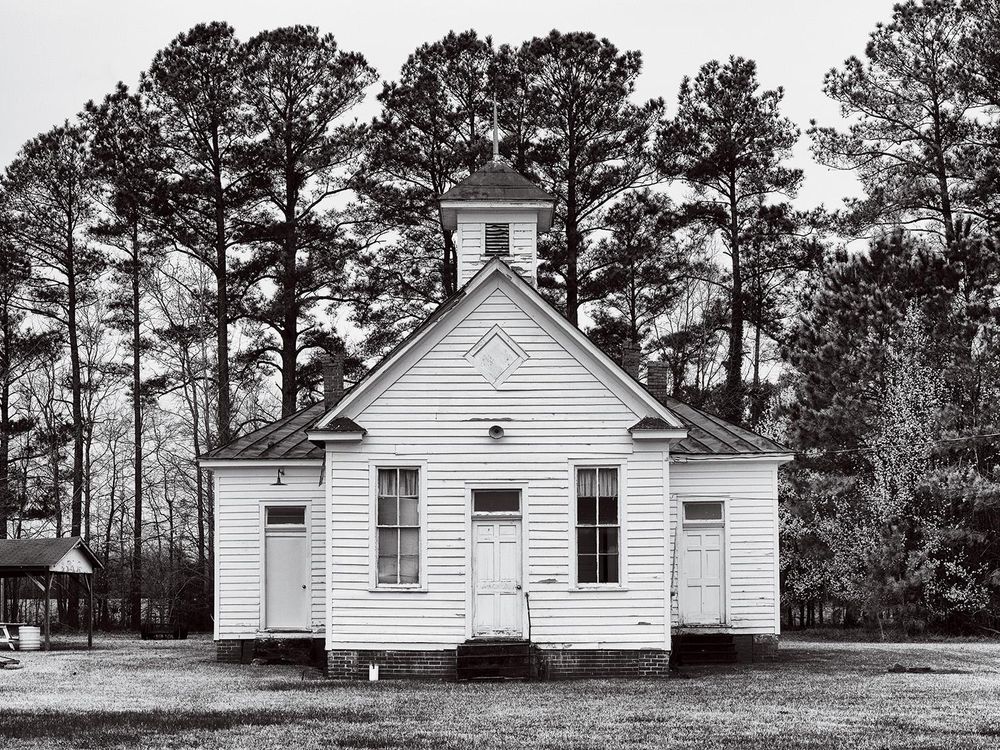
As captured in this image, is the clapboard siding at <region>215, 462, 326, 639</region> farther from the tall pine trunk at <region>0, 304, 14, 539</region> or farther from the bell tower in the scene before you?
the tall pine trunk at <region>0, 304, 14, 539</region>

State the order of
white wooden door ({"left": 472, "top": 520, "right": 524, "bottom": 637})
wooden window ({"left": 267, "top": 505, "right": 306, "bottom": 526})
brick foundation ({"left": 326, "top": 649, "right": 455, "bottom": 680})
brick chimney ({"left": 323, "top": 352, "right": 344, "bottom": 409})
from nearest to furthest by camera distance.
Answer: brick foundation ({"left": 326, "top": 649, "right": 455, "bottom": 680})
white wooden door ({"left": 472, "top": 520, "right": 524, "bottom": 637})
brick chimney ({"left": 323, "top": 352, "right": 344, "bottom": 409})
wooden window ({"left": 267, "top": 505, "right": 306, "bottom": 526})

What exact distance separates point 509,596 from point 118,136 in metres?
21.6

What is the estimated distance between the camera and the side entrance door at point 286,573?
80.8ft

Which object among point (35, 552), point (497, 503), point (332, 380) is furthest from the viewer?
point (35, 552)

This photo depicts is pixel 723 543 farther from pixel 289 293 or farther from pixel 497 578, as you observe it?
pixel 289 293

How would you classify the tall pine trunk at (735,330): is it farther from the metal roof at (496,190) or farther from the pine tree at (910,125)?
the metal roof at (496,190)

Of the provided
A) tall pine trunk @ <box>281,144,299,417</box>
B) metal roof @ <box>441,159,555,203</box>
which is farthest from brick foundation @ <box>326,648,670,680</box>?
tall pine trunk @ <box>281,144,299,417</box>

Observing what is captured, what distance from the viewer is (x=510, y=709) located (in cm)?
1606

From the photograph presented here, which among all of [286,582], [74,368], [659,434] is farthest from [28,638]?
[659,434]

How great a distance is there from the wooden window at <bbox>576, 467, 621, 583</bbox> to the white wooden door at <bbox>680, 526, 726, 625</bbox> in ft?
13.2

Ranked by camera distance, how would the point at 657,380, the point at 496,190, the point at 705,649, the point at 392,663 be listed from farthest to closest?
the point at 657,380, the point at 705,649, the point at 496,190, the point at 392,663

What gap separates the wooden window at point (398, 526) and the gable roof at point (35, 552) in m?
11.7

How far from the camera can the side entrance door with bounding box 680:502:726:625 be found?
24344mm

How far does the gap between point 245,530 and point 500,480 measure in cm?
614
